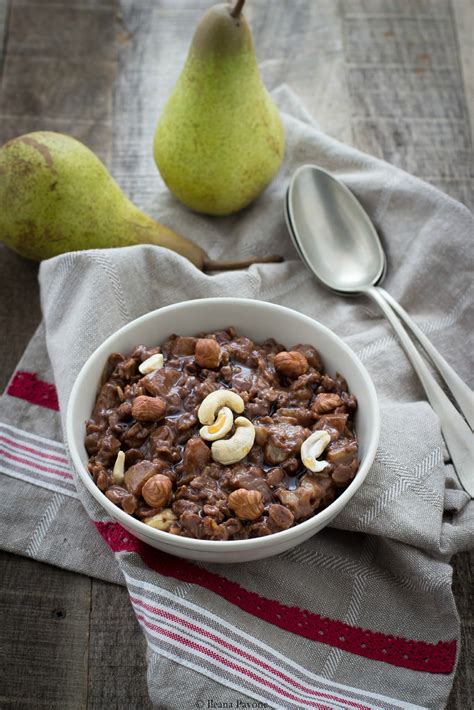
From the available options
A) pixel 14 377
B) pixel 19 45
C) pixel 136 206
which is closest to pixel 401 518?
pixel 14 377

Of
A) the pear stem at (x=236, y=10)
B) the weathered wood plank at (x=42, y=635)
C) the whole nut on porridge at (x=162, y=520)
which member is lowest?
the weathered wood plank at (x=42, y=635)

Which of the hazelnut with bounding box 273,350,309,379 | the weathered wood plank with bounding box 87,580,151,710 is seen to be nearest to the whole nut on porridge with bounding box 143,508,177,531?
the weathered wood plank with bounding box 87,580,151,710

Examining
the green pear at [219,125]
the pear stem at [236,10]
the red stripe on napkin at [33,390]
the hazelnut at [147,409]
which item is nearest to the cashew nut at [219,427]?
the hazelnut at [147,409]

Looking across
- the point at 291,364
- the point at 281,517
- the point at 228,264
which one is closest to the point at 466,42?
the point at 228,264

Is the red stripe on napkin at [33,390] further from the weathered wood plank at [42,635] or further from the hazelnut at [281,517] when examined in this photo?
the hazelnut at [281,517]

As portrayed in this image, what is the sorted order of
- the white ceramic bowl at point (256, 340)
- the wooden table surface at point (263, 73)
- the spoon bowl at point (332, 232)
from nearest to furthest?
the white ceramic bowl at point (256, 340)
the spoon bowl at point (332, 232)
the wooden table surface at point (263, 73)

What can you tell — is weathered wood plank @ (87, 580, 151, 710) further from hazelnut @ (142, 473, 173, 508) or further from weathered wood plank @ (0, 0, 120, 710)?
hazelnut @ (142, 473, 173, 508)

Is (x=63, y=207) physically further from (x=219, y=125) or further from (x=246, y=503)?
(x=246, y=503)
